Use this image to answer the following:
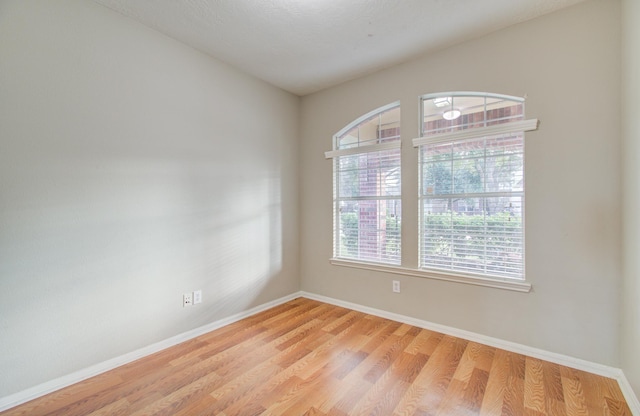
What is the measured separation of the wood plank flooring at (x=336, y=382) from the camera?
1.71 meters

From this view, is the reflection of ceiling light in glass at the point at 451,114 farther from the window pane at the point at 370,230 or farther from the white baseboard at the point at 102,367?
the white baseboard at the point at 102,367

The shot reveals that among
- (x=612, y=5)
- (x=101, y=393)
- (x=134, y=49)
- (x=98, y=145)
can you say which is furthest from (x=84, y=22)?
(x=612, y=5)

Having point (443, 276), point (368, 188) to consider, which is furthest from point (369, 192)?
point (443, 276)

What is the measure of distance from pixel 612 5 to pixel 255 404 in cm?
356

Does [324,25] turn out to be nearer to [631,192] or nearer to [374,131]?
[374,131]

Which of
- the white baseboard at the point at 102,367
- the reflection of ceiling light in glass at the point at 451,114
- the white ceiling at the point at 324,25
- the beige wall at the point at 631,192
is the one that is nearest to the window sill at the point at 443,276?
the beige wall at the point at 631,192

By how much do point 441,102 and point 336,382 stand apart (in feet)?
8.46

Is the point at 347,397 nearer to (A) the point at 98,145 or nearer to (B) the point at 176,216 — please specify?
(B) the point at 176,216

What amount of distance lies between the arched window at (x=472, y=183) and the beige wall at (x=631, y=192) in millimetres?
534

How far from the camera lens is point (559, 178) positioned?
7.14ft

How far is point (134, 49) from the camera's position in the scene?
89.4 inches

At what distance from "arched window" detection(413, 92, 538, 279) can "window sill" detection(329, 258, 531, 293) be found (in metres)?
0.06

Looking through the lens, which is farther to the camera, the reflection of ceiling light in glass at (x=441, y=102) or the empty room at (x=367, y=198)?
the reflection of ceiling light in glass at (x=441, y=102)

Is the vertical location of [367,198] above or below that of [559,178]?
below
